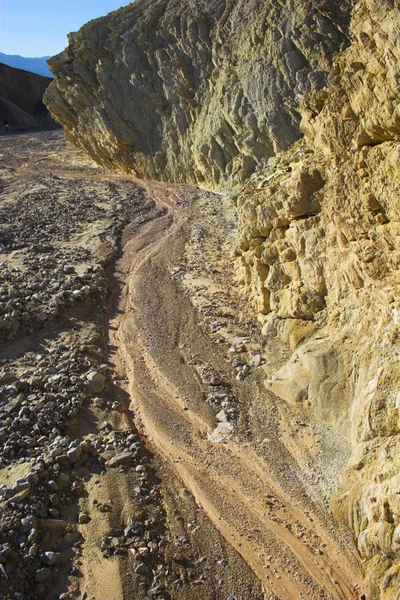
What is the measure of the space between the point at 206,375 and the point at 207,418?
4.04 ft

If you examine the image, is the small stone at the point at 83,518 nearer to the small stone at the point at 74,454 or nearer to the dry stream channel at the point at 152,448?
the dry stream channel at the point at 152,448

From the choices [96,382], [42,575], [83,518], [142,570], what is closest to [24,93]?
[96,382]

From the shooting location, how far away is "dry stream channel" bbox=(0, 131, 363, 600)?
239 inches

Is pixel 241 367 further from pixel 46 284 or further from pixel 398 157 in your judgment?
pixel 46 284

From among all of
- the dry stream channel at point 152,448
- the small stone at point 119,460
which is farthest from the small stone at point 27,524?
the small stone at point 119,460

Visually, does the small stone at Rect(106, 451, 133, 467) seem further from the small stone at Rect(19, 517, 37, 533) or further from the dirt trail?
the small stone at Rect(19, 517, 37, 533)

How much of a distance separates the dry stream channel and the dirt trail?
0.08ft

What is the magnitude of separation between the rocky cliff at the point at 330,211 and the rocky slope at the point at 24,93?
1426 inches

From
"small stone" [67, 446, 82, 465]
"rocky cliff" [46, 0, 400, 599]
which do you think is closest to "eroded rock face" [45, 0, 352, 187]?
"rocky cliff" [46, 0, 400, 599]

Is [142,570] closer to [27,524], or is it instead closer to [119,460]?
[27,524]

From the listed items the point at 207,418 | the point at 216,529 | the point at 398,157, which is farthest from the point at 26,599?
the point at 398,157

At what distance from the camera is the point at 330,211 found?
893 centimetres

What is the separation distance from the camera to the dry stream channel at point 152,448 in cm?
608

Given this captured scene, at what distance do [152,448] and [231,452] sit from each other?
4.44 feet
